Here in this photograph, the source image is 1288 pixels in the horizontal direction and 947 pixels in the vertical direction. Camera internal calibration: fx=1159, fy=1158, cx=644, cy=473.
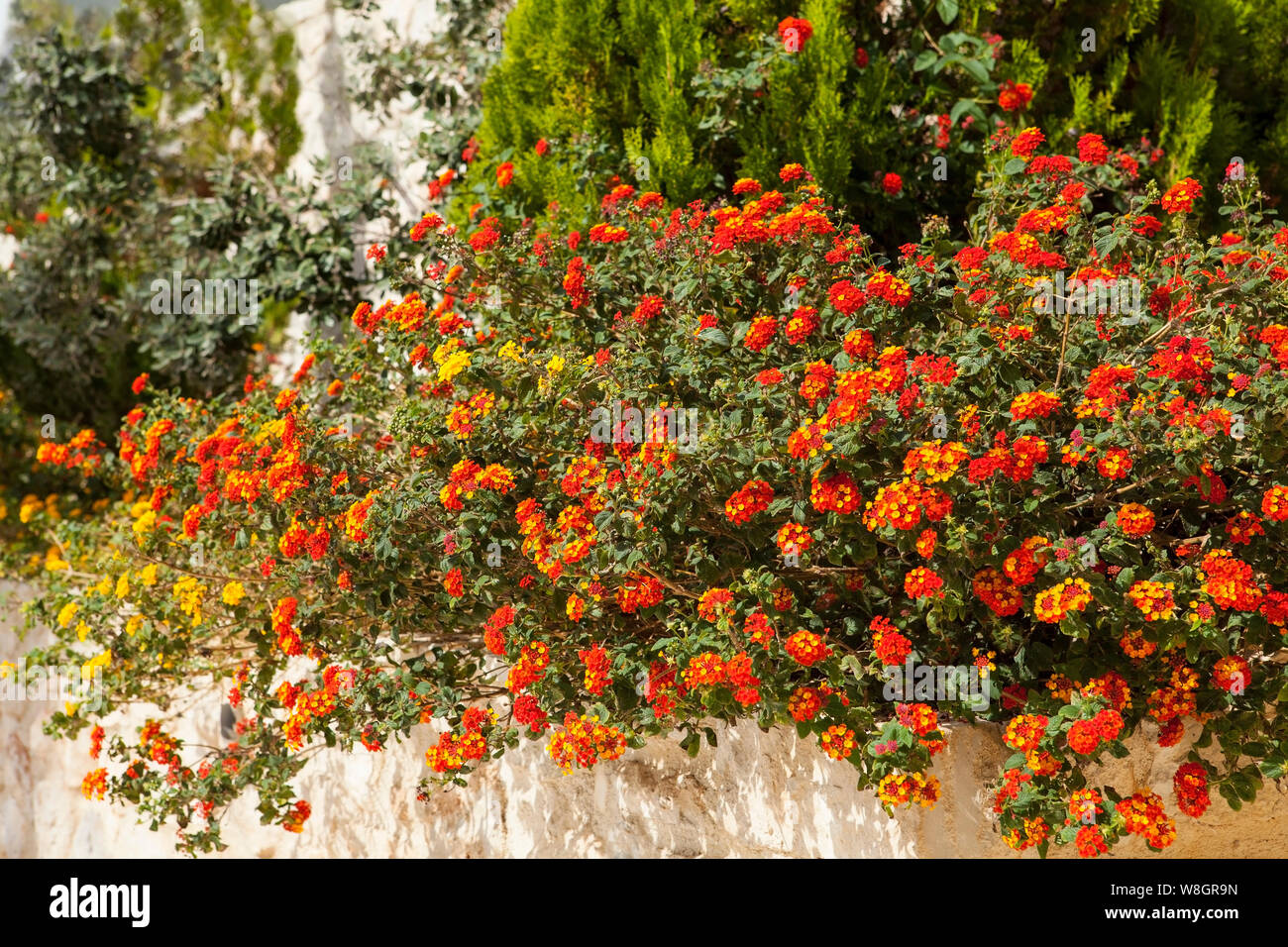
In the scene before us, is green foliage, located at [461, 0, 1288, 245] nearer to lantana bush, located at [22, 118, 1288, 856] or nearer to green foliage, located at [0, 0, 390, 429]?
lantana bush, located at [22, 118, 1288, 856]

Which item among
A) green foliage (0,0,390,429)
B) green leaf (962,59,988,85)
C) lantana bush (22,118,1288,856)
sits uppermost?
green foliage (0,0,390,429)

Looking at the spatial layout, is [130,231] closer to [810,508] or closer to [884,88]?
[884,88]

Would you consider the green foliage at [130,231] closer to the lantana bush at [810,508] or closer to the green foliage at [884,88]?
the green foliage at [884,88]

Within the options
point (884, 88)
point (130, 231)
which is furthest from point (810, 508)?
point (130, 231)

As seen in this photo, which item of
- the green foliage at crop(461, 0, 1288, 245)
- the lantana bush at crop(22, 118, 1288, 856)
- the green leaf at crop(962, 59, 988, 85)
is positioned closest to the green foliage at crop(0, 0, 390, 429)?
the green foliage at crop(461, 0, 1288, 245)

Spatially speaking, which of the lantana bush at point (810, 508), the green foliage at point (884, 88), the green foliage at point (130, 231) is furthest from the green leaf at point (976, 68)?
the green foliage at point (130, 231)

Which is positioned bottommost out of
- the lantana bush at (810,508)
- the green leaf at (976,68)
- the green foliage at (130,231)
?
the lantana bush at (810,508)

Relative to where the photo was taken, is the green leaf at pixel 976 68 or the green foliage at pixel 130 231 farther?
the green foliage at pixel 130 231

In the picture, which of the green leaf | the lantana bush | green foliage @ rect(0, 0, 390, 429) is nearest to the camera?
the lantana bush

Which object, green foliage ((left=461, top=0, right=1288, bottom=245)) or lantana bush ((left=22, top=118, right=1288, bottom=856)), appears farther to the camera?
green foliage ((left=461, top=0, right=1288, bottom=245))

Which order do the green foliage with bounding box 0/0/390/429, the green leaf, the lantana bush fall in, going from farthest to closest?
1. the green foliage with bounding box 0/0/390/429
2. the green leaf
3. the lantana bush

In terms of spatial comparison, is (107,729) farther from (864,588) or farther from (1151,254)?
(1151,254)

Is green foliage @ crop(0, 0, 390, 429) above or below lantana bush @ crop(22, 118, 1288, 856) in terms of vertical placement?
above
